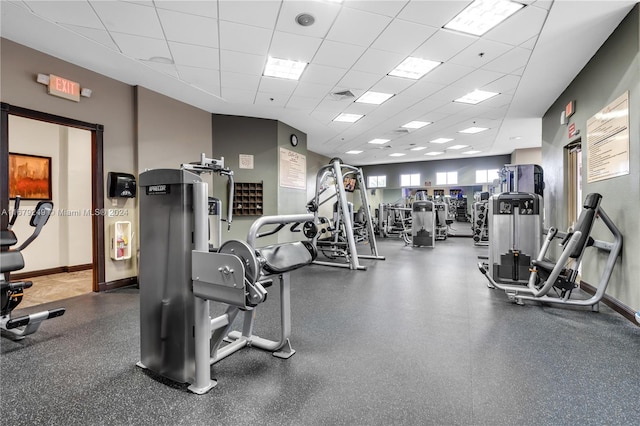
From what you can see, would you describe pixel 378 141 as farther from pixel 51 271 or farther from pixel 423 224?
pixel 51 271

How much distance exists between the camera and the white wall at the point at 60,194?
4594 mm

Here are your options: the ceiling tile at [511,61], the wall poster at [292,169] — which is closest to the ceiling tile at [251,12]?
the ceiling tile at [511,61]

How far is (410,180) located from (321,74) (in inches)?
390

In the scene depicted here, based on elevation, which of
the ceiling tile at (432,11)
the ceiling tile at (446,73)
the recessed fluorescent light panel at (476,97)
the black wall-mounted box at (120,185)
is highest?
the recessed fluorescent light panel at (476,97)

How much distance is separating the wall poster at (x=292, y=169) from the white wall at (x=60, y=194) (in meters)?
3.55

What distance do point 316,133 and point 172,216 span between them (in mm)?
6686

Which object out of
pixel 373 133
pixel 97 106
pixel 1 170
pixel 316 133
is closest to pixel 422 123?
pixel 373 133

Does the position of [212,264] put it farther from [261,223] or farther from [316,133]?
[316,133]

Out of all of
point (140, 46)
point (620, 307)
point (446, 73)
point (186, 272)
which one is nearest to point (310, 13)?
point (140, 46)

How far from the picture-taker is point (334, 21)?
124 inches

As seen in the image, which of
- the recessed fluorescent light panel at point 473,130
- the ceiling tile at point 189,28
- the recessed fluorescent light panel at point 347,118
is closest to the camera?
the ceiling tile at point 189,28

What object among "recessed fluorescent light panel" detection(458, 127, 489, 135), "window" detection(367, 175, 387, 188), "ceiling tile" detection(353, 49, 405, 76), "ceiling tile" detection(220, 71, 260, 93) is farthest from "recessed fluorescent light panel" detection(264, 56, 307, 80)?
"window" detection(367, 175, 387, 188)

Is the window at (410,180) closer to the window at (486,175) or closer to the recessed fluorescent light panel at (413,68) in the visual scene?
the window at (486,175)

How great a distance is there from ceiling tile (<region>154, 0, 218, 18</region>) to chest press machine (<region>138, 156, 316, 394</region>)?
6.40 ft
